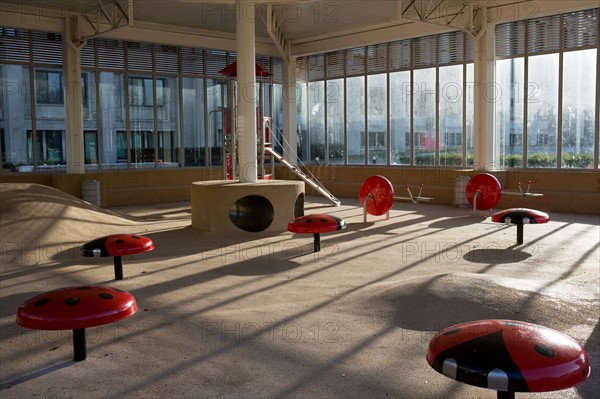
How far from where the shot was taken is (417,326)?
6.03 m

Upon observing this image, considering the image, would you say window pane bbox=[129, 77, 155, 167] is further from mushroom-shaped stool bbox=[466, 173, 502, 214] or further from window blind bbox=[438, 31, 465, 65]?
mushroom-shaped stool bbox=[466, 173, 502, 214]

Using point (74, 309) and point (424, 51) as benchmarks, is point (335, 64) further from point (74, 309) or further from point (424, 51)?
point (74, 309)

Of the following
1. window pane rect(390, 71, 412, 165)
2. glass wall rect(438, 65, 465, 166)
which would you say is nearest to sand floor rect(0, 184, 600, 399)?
glass wall rect(438, 65, 465, 166)

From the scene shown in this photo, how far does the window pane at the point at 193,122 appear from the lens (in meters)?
21.0

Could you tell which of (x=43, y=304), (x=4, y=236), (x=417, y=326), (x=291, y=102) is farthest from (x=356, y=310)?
(x=291, y=102)

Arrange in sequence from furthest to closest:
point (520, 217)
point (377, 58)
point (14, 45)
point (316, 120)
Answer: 1. point (316, 120)
2. point (377, 58)
3. point (14, 45)
4. point (520, 217)

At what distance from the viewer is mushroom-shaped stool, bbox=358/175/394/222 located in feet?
46.1

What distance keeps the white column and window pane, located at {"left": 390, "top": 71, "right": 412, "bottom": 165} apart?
330 inches

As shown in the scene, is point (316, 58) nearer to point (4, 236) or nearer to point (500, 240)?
point (500, 240)

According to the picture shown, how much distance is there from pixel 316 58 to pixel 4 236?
14.4 metres

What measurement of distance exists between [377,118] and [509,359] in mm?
17889

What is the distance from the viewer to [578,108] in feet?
53.4

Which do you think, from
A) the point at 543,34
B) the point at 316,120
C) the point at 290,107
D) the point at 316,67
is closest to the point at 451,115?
the point at 543,34

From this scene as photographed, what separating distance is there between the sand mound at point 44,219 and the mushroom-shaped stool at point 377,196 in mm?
5308
